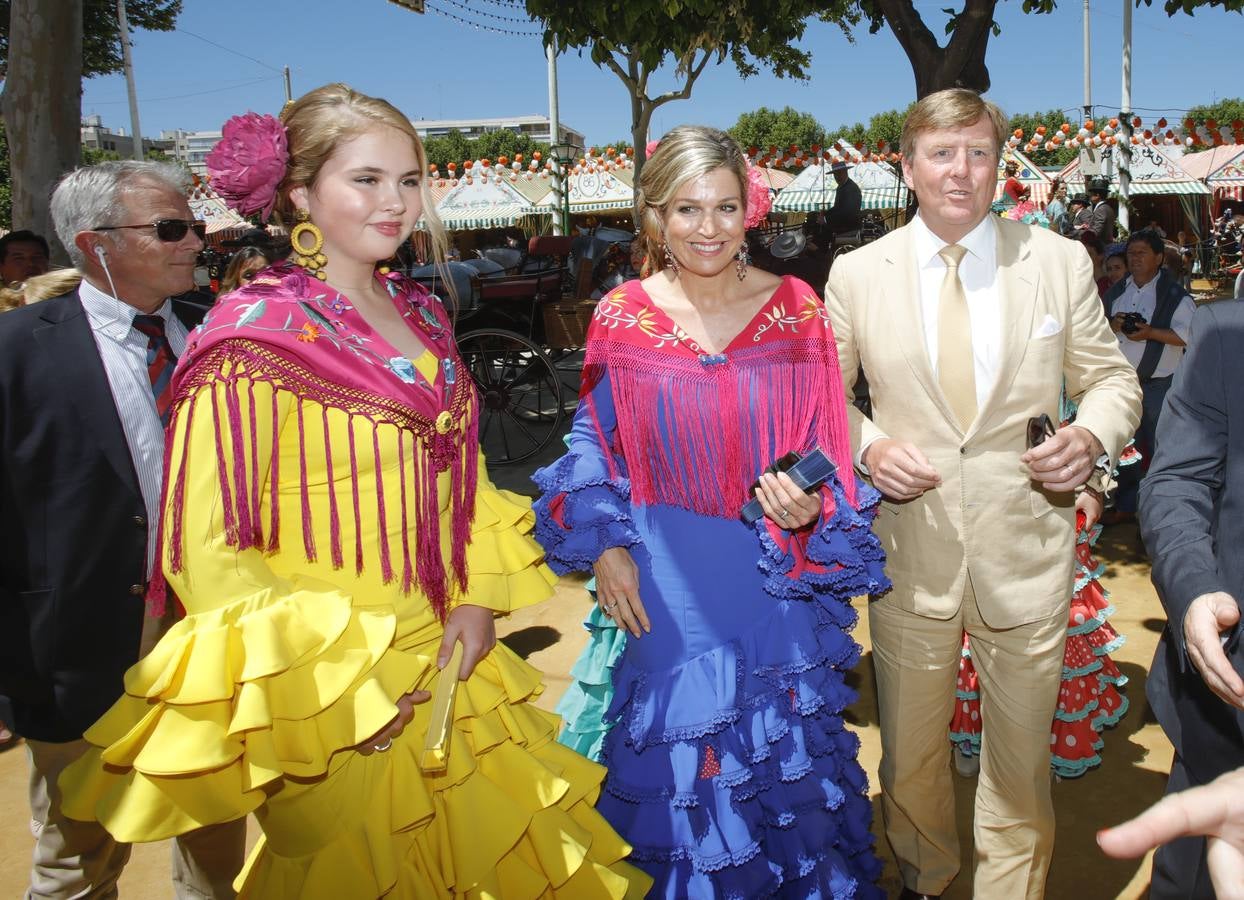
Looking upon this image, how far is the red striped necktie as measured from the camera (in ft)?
7.23

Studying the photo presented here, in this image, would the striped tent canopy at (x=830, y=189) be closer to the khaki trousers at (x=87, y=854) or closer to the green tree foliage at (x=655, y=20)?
the green tree foliage at (x=655, y=20)

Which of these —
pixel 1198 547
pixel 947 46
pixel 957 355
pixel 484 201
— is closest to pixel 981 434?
pixel 957 355

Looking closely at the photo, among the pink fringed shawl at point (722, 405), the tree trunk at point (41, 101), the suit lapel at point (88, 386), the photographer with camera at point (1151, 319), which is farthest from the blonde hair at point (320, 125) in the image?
the tree trunk at point (41, 101)

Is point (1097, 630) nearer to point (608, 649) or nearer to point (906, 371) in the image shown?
point (906, 371)

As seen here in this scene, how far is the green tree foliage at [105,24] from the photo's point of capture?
664 inches

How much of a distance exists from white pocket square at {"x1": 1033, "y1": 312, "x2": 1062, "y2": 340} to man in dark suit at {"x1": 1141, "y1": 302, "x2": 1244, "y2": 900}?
1.61ft

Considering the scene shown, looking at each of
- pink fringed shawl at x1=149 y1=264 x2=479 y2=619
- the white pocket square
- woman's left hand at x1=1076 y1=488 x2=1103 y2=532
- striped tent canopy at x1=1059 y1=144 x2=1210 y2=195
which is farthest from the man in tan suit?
striped tent canopy at x1=1059 y1=144 x2=1210 y2=195

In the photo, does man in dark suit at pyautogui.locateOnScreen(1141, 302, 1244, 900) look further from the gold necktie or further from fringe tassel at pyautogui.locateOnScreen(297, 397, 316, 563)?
fringe tassel at pyautogui.locateOnScreen(297, 397, 316, 563)

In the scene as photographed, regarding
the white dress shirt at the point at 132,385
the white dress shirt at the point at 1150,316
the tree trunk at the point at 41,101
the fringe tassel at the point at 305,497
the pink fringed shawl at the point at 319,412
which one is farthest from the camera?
the tree trunk at the point at 41,101

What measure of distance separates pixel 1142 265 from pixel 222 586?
5.96 meters

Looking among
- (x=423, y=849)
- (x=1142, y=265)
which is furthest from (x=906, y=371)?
(x=1142, y=265)

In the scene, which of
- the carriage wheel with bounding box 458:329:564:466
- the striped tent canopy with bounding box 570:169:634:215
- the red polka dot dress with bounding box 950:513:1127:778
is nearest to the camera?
the red polka dot dress with bounding box 950:513:1127:778

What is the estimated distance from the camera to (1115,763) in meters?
3.38

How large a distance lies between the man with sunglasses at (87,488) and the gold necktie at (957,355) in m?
1.86
